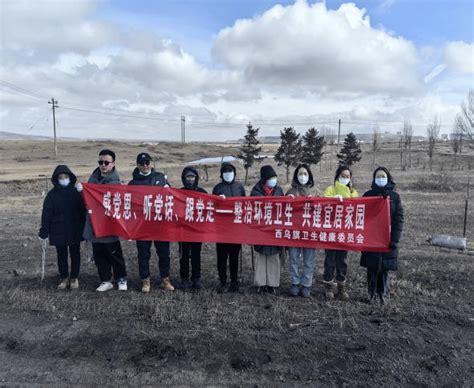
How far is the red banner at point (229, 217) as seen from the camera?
608 cm

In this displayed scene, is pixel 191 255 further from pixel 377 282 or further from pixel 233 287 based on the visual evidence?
pixel 377 282

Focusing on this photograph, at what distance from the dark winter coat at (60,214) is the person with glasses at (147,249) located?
3.33 ft

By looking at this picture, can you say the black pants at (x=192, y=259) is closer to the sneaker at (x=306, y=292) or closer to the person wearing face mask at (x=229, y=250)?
the person wearing face mask at (x=229, y=250)

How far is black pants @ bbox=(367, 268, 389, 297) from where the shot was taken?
5.83 m

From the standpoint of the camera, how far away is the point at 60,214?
6.26 metres

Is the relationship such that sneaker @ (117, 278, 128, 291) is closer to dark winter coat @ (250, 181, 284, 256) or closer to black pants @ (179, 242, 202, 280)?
black pants @ (179, 242, 202, 280)

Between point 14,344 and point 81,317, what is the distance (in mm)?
880

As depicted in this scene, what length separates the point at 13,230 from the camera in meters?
12.0

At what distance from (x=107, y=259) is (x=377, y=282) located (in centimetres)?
429

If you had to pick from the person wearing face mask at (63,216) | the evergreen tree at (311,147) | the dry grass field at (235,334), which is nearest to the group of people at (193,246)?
the person wearing face mask at (63,216)

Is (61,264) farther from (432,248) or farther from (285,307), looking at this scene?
(432,248)

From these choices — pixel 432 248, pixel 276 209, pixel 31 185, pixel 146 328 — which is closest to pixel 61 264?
pixel 146 328

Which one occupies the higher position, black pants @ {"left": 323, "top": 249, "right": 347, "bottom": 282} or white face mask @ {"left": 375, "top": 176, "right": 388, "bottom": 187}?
white face mask @ {"left": 375, "top": 176, "right": 388, "bottom": 187}

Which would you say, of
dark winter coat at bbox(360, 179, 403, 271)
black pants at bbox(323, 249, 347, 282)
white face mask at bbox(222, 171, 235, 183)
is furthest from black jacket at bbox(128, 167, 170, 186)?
dark winter coat at bbox(360, 179, 403, 271)
